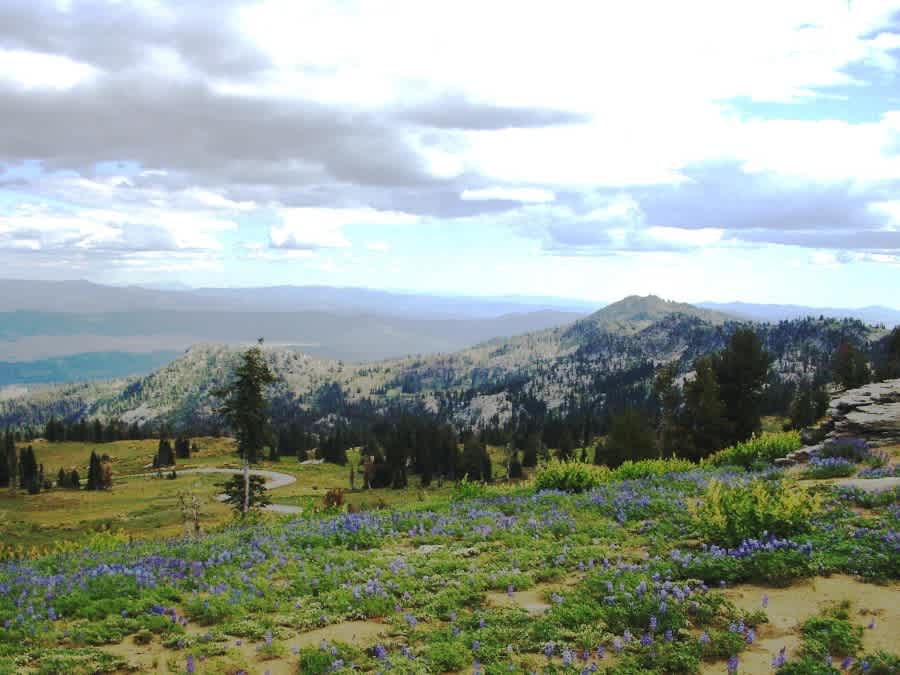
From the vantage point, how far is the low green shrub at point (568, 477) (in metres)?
20.9

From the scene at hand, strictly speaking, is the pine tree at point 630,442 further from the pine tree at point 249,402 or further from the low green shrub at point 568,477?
the low green shrub at point 568,477

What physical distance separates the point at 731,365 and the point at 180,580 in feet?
190

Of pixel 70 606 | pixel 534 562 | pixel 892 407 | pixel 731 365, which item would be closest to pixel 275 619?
pixel 70 606

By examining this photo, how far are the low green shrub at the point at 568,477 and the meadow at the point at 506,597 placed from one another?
481cm

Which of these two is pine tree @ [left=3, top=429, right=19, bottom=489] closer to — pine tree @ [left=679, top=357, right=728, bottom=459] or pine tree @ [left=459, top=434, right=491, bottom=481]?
pine tree @ [left=459, top=434, right=491, bottom=481]

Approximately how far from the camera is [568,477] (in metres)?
21.2

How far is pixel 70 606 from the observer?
36.4 feet

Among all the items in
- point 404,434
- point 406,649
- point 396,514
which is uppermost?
point 406,649

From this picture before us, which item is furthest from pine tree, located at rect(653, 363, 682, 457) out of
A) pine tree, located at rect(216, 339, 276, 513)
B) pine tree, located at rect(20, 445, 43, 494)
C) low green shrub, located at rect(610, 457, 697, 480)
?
pine tree, located at rect(20, 445, 43, 494)

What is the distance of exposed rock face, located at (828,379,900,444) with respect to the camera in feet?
83.4

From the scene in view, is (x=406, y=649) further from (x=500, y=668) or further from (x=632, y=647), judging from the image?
(x=632, y=647)

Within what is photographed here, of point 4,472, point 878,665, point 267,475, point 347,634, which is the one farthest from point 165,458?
point 878,665

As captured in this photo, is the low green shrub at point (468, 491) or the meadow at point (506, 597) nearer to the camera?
the meadow at point (506, 597)

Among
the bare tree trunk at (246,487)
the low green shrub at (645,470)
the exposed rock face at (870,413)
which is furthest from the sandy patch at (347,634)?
the bare tree trunk at (246,487)
